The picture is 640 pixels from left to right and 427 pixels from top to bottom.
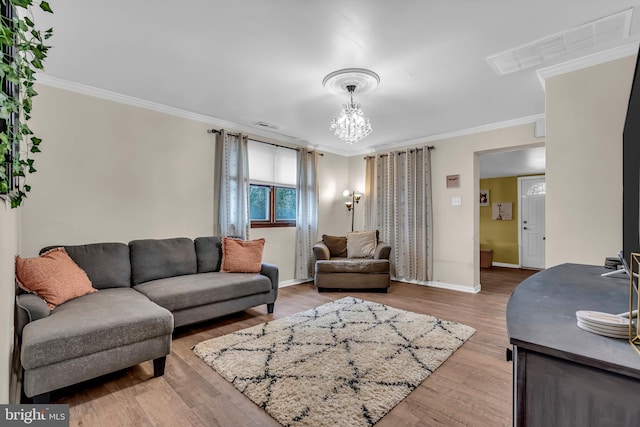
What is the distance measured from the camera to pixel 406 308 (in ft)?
11.8

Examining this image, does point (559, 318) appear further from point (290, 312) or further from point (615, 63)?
point (290, 312)

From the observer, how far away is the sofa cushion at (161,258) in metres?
2.99

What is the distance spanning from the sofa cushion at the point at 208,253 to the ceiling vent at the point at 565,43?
11.3ft

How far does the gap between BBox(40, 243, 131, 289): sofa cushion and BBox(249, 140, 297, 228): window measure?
5.95 ft

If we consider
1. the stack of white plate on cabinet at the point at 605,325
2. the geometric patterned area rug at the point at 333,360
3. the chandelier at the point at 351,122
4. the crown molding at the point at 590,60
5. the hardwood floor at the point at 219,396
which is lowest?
the hardwood floor at the point at 219,396

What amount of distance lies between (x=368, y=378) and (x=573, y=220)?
7.05 feet

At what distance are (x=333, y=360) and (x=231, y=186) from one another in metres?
2.75

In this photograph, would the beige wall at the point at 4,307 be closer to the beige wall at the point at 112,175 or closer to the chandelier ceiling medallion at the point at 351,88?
the beige wall at the point at 112,175

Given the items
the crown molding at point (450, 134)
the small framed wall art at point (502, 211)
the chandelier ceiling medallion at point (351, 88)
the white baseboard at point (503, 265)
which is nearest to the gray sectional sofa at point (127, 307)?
the chandelier ceiling medallion at point (351, 88)

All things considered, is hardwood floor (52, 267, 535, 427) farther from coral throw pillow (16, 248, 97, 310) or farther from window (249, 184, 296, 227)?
window (249, 184, 296, 227)

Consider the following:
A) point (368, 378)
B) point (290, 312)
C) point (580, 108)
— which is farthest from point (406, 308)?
point (580, 108)

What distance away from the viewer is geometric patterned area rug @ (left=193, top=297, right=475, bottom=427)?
1.73 metres

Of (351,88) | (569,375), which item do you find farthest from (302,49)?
(569,375)

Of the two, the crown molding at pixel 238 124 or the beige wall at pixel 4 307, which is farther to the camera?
the crown molding at pixel 238 124
